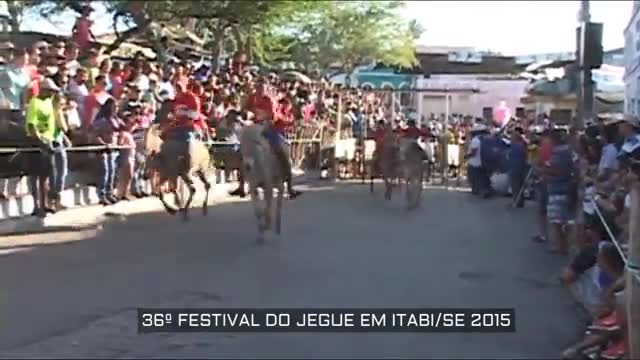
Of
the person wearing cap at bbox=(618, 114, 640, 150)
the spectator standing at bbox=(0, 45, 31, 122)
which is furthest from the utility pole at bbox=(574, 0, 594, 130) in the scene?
the spectator standing at bbox=(0, 45, 31, 122)

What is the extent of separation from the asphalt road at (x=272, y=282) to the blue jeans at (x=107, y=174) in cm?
74

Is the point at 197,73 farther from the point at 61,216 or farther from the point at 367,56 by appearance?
the point at 367,56

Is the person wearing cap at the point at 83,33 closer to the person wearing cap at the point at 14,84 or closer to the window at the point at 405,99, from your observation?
the person wearing cap at the point at 14,84

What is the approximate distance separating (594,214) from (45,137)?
8250mm

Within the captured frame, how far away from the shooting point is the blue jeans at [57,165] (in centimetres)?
1677

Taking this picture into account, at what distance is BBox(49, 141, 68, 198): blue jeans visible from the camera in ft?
55.0

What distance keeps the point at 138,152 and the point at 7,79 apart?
141 inches

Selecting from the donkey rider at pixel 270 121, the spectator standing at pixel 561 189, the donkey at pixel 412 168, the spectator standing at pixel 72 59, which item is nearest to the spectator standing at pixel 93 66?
the spectator standing at pixel 72 59

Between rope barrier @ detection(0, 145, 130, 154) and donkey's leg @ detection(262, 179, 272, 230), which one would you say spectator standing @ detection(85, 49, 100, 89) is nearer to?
rope barrier @ detection(0, 145, 130, 154)

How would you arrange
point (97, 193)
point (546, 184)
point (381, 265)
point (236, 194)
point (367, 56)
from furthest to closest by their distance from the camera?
point (367, 56) → point (236, 194) → point (97, 193) → point (546, 184) → point (381, 265)

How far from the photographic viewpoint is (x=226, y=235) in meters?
17.0

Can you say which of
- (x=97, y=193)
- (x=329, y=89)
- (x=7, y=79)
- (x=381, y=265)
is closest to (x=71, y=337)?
(x=381, y=265)

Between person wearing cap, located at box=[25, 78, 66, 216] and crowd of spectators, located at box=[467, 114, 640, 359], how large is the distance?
23.0ft

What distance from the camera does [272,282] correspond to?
39.9ft
